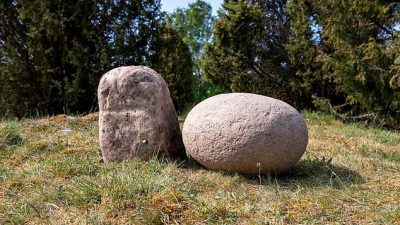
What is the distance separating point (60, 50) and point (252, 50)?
430 cm

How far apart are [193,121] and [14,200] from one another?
6.13 ft

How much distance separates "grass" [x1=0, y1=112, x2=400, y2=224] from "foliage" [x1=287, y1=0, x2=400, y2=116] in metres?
2.48

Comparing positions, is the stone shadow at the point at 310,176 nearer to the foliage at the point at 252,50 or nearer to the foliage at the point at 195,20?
the foliage at the point at 252,50

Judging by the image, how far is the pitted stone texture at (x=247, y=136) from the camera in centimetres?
435

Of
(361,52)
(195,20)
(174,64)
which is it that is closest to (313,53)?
(361,52)

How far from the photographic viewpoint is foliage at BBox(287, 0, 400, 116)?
7871mm

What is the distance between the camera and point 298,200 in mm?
3740

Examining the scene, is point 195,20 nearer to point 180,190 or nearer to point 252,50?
point 252,50

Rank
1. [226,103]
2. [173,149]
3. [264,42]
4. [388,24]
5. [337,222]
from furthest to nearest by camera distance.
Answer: [264,42]
[388,24]
[173,149]
[226,103]
[337,222]

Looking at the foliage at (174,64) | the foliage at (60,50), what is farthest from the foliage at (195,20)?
the foliage at (60,50)

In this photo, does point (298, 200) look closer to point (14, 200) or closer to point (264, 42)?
point (14, 200)

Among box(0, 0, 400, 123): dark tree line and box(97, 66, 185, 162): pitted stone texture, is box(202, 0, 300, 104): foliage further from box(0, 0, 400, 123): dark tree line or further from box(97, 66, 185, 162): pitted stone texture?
box(97, 66, 185, 162): pitted stone texture

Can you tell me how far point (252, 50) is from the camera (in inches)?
408

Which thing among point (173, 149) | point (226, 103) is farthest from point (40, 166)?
point (226, 103)
